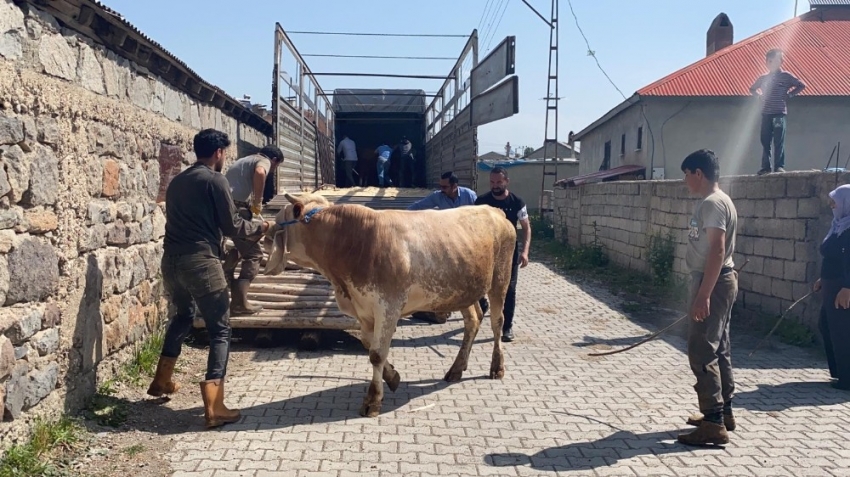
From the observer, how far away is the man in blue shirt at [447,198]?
789 centimetres

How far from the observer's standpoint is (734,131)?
2034cm

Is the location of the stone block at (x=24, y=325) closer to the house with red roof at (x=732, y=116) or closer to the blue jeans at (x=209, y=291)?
the blue jeans at (x=209, y=291)

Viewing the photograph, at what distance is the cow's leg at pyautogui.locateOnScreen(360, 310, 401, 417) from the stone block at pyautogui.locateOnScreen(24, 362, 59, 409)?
2058mm

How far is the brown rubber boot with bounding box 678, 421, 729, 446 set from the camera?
4578 mm

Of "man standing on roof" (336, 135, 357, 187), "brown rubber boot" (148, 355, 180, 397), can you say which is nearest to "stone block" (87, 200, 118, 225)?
"brown rubber boot" (148, 355, 180, 397)

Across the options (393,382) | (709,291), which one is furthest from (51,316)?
(709,291)

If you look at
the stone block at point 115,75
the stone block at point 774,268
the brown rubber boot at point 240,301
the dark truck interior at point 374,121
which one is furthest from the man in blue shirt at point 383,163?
the stone block at point 115,75

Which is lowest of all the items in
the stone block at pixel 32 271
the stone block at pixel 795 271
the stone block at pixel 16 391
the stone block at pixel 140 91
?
the stone block at pixel 16 391

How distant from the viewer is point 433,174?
47.3 ft

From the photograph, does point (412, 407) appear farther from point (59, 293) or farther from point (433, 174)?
point (433, 174)

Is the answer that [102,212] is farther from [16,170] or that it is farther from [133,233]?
[16,170]

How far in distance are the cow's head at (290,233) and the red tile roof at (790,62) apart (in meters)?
16.8

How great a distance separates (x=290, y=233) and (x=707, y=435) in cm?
326

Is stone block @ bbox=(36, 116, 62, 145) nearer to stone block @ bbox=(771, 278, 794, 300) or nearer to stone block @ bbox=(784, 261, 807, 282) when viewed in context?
stone block @ bbox=(784, 261, 807, 282)
